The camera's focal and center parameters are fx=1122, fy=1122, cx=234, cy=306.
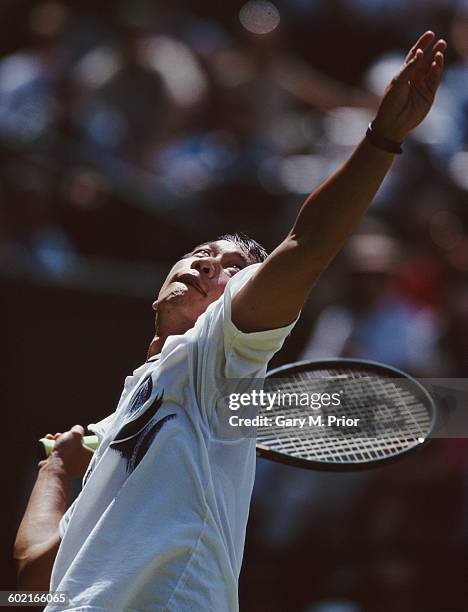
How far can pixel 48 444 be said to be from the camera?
3.24 meters

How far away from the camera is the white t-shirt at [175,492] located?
94.3 inches

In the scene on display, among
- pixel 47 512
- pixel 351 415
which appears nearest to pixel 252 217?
pixel 351 415

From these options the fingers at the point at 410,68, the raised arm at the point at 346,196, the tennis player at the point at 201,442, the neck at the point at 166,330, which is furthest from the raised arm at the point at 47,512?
the fingers at the point at 410,68

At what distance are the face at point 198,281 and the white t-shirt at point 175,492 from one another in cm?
34

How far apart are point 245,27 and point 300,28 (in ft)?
1.92

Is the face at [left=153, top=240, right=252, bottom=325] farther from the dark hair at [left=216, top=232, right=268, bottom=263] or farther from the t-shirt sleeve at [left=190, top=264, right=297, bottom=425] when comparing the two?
the t-shirt sleeve at [left=190, top=264, right=297, bottom=425]

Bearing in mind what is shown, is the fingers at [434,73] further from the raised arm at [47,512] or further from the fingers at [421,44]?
the raised arm at [47,512]

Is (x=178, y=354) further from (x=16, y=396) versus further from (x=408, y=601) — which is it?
(x=16, y=396)

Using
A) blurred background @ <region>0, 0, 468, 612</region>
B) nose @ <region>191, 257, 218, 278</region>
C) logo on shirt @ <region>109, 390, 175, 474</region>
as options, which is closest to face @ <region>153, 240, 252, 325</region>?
nose @ <region>191, 257, 218, 278</region>

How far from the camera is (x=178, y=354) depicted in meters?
2.57

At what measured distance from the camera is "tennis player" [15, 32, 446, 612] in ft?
7.55

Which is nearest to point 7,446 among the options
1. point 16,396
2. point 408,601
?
point 16,396

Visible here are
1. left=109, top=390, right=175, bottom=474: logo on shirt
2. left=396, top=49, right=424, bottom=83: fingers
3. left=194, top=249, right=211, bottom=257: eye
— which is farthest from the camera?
left=194, top=249, right=211, bottom=257: eye

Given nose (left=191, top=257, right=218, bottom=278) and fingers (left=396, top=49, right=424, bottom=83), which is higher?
nose (left=191, top=257, right=218, bottom=278)
